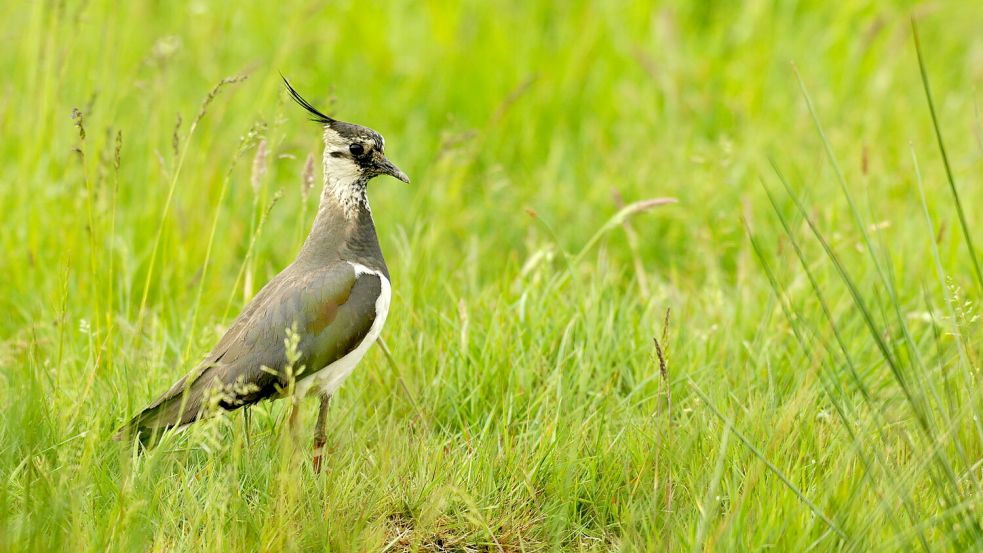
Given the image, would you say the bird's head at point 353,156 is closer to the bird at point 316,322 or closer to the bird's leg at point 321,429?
the bird at point 316,322

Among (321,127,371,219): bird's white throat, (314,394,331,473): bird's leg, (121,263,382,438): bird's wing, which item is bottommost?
(314,394,331,473): bird's leg

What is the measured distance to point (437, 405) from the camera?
3.86 meters

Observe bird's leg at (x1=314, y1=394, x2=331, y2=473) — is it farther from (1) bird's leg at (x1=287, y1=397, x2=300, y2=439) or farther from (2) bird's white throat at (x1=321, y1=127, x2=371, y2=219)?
(2) bird's white throat at (x1=321, y1=127, x2=371, y2=219)

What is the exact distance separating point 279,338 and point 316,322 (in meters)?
0.12

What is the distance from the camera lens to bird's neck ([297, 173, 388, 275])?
380cm

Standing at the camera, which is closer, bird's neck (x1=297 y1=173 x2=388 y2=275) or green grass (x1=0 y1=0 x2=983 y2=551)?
green grass (x1=0 y1=0 x2=983 y2=551)

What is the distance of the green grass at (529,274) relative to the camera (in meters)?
2.98

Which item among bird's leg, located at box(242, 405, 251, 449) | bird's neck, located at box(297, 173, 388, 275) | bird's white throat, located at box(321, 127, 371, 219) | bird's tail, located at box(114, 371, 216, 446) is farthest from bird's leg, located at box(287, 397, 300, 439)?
bird's white throat, located at box(321, 127, 371, 219)

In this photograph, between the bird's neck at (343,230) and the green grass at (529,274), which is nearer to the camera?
the green grass at (529,274)

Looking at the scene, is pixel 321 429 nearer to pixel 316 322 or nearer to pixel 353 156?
pixel 316 322

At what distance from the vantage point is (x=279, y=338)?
351cm

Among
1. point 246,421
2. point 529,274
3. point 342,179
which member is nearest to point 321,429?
point 246,421

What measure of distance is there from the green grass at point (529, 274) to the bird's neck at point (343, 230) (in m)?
0.18

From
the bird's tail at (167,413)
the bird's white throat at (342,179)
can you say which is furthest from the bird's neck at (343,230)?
the bird's tail at (167,413)
